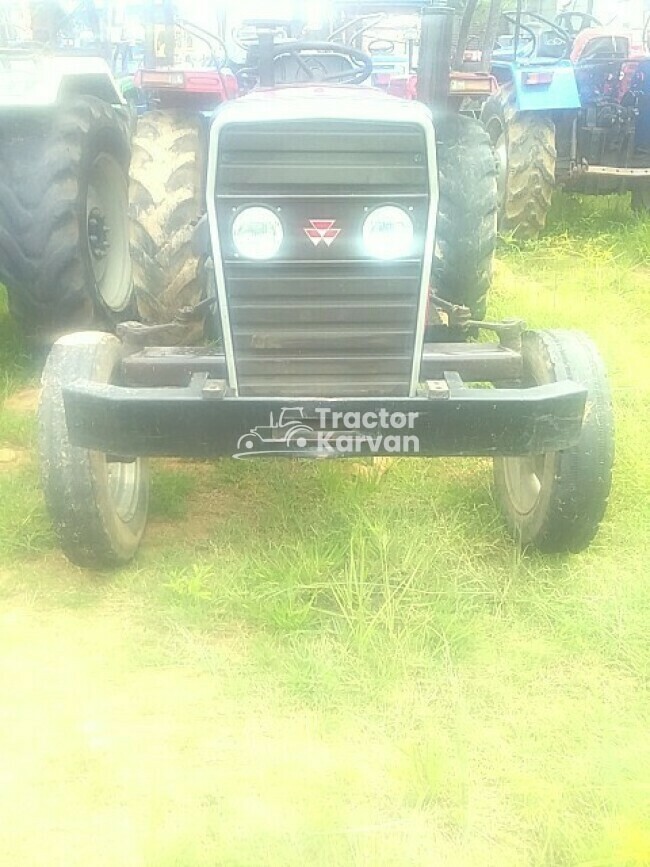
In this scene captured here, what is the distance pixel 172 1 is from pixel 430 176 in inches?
87.8

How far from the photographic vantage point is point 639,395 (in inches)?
172

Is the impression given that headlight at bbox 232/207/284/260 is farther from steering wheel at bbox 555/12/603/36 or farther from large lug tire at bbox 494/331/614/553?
steering wheel at bbox 555/12/603/36

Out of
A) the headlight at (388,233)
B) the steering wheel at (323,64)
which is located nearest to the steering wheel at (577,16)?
the steering wheel at (323,64)

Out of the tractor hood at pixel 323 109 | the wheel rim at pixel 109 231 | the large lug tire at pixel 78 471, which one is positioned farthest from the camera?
the wheel rim at pixel 109 231

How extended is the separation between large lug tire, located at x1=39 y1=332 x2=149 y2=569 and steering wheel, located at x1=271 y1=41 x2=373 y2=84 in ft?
4.56

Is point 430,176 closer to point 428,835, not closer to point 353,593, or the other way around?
point 353,593

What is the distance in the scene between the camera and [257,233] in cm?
258

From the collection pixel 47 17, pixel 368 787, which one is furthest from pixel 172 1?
pixel 368 787

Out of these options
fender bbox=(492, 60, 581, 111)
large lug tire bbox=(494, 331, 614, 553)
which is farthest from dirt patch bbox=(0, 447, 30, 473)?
fender bbox=(492, 60, 581, 111)

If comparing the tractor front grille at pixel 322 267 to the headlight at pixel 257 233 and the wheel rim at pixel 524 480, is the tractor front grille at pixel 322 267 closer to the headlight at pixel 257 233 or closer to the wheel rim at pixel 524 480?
the headlight at pixel 257 233

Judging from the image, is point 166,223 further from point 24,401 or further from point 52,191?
point 24,401

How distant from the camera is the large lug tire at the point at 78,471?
110 inches

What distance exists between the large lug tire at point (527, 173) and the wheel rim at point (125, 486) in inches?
179

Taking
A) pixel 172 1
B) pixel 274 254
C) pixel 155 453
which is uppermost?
pixel 172 1
